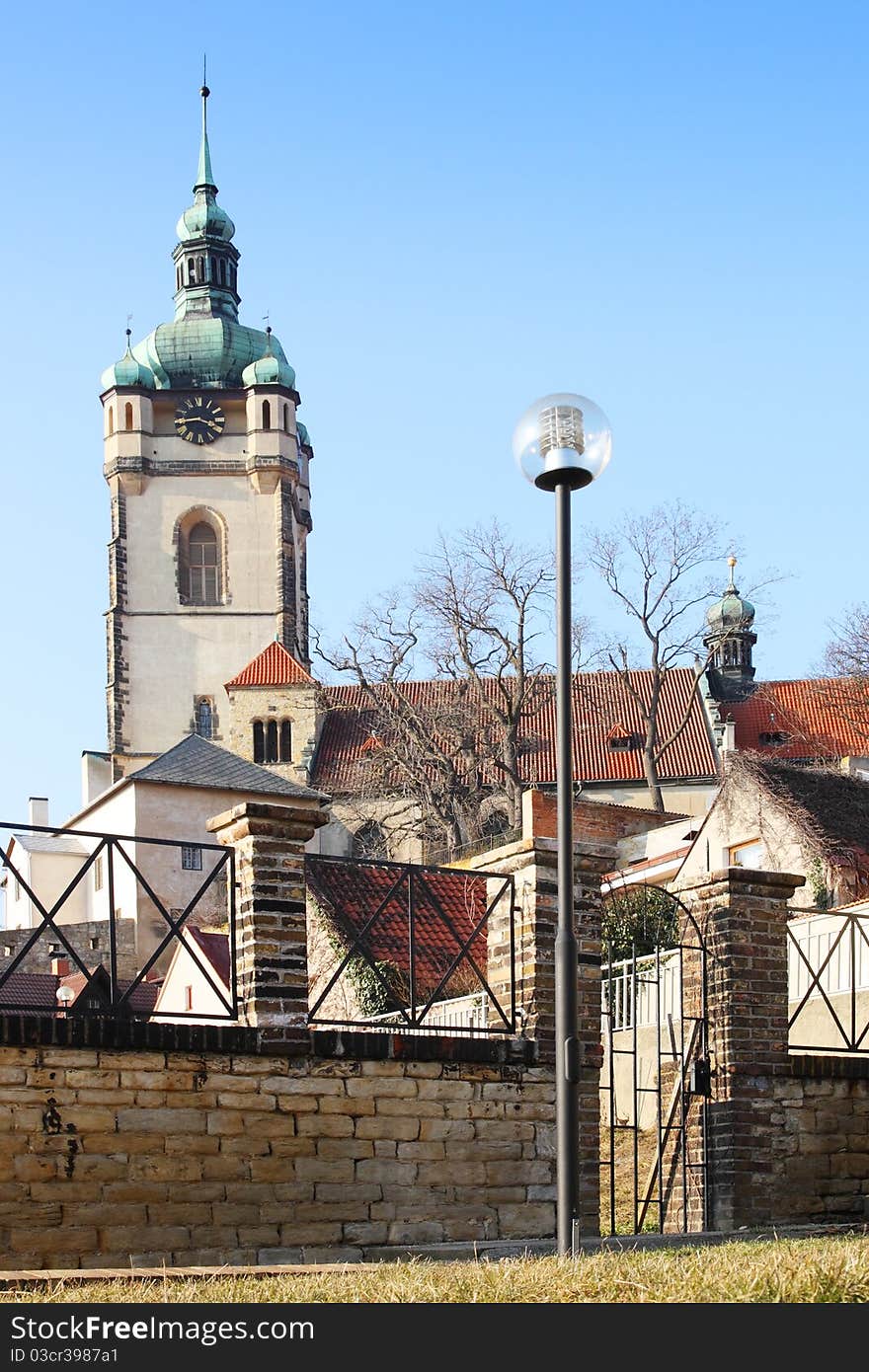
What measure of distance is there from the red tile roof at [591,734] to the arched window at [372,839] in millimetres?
2819

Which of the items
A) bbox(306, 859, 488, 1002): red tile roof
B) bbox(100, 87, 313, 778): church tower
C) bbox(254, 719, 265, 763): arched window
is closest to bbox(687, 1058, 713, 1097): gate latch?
bbox(306, 859, 488, 1002): red tile roof

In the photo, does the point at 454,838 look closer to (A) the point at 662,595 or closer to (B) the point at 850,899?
(A) the point at 662,595

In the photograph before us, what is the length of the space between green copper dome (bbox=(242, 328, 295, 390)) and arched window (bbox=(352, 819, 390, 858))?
26374 mm

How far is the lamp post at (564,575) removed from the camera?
976 cm

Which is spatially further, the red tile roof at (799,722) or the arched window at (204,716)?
the arched window at (204,716)

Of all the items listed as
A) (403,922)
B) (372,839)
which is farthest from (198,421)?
(403,922)

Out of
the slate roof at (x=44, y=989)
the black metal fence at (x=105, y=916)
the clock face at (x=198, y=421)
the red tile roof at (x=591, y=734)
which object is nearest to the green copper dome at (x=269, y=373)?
the clock face at (x=198, y=421)

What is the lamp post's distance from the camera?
32.0ft

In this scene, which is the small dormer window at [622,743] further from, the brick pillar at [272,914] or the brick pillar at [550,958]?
the brick pillar at [272,914]

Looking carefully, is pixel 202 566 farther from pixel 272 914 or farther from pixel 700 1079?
pixel 272 914

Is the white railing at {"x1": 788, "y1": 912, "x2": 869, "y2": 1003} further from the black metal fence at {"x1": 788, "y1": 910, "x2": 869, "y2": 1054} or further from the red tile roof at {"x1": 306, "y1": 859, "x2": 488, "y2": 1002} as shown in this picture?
the red tile roof at {"x1": 306, "y1": 859, "x2": 488, "y2": 1002}

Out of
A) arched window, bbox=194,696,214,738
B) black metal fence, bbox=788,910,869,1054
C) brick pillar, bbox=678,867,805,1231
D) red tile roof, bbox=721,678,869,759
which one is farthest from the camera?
arched window, bbox=194,696,214,738

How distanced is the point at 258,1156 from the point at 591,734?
57395 millimetres

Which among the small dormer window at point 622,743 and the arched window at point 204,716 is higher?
the arched window at point 204,716
